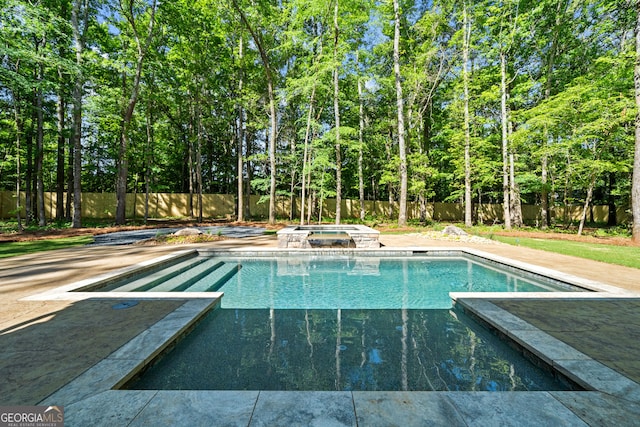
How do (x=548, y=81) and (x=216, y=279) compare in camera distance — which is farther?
(x=548, y=81)

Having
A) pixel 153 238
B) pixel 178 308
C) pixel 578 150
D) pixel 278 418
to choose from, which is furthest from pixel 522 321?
pixel 578 150

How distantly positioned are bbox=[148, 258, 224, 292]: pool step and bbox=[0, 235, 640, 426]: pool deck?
1.32 meters

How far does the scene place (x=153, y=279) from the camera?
Answer: 5.30m

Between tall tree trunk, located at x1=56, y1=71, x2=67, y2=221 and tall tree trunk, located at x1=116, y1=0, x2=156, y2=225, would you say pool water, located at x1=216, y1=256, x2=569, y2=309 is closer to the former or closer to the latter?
tall tree trunk, located at x1=116, y1=0, x2=156, y2=225

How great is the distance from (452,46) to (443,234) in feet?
43.0

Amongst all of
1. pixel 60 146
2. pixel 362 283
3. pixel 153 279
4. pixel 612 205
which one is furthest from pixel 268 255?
pixel 612 205

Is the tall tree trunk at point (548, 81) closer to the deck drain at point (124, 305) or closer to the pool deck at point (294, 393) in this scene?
the pool deck at point (294, 393)

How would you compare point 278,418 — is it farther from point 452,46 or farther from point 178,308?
point 452,46

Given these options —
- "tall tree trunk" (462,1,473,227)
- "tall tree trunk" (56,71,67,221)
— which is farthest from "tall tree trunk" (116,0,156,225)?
"tall tree trunk" (462,1,473,227)

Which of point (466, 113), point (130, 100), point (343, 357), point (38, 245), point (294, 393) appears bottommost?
point (343, 357)

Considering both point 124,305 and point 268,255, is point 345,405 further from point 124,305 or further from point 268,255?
point 268,255

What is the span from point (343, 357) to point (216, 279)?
3955mm

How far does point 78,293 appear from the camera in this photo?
159 inches

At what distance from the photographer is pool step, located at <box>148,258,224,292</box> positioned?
507 cm
